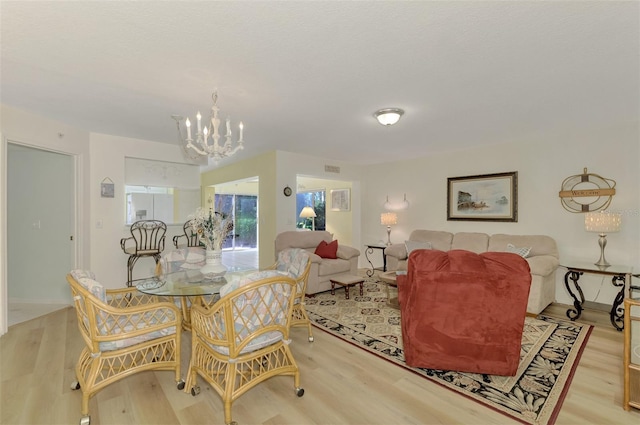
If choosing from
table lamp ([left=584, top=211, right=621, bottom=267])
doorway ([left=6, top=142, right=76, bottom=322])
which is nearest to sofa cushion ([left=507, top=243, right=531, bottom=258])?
table lamp ([left=584, top=211, right=621, bottom=267])

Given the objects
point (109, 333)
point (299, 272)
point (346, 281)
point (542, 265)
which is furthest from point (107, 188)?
point (542, 265)

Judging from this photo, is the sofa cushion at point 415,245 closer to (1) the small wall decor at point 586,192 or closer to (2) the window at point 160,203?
(1) the small wall decor at point 586,192

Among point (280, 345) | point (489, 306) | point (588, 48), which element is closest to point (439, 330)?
point (489, 306)

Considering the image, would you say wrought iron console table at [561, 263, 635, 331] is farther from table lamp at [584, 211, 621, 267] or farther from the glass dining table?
the glass dining table

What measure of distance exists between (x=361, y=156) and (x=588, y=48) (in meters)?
4.10

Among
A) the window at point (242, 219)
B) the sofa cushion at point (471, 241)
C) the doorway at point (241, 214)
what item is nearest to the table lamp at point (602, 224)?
the sofa cushion at point (471, 241)

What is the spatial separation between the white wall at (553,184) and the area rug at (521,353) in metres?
1.28

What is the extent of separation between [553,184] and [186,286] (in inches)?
197

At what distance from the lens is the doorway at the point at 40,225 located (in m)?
4.11

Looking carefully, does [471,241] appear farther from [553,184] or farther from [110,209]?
[110,209]

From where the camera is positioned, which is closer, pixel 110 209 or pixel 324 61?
pixel 324 61

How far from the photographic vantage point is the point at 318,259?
4.57 m

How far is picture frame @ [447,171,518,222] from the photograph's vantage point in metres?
4.78

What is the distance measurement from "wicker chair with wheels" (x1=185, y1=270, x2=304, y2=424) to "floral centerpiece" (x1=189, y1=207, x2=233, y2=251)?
89cm
